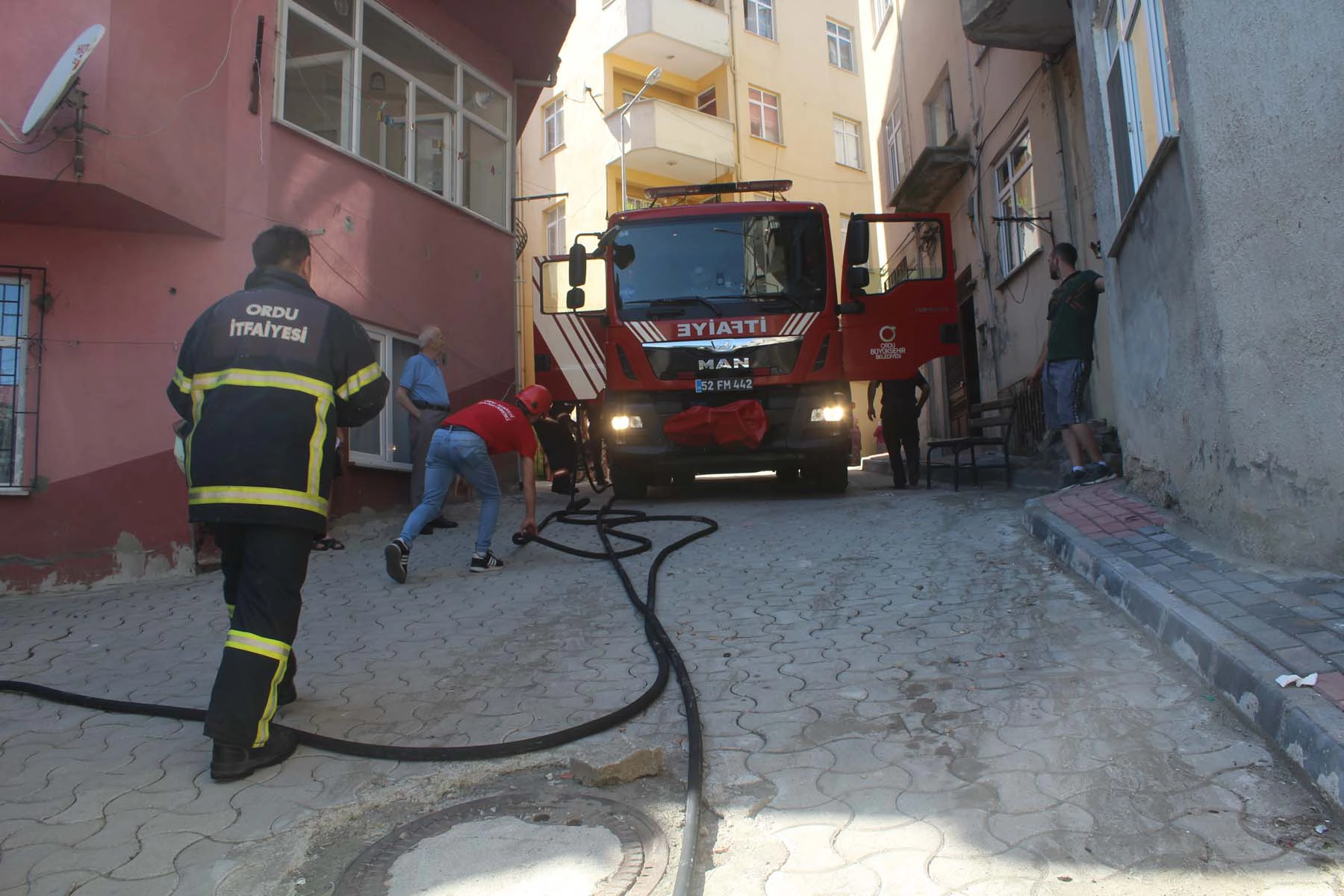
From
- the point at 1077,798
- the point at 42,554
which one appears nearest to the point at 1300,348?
the point at 1077,798

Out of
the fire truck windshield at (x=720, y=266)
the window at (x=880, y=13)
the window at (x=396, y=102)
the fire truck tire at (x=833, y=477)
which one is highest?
the window at (x=880, y=13)

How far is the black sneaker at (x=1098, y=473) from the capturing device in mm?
7762

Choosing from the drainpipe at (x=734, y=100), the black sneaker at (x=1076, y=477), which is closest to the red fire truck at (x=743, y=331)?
the black sneaker at (x=1076, y=477)

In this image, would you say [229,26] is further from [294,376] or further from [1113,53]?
[1113,53]

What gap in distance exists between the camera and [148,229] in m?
7.93

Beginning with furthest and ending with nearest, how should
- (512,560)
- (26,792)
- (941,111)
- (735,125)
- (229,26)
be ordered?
(735,125) < (941,111) < (229,26) < (512,560) < (26,792)

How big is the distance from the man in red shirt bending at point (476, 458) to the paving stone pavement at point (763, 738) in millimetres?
668

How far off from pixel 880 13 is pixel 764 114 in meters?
6.48

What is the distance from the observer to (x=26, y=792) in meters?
3.06

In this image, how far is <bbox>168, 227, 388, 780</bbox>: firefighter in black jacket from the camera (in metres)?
3.21

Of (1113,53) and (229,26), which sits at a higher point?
(229,26)

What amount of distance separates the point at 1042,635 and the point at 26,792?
392 centimetres

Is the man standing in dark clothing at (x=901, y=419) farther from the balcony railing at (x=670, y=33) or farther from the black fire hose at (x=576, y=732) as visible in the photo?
the balcony railing at (x=670, y=33)

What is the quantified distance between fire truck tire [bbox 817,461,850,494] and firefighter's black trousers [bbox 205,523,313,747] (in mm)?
7349
